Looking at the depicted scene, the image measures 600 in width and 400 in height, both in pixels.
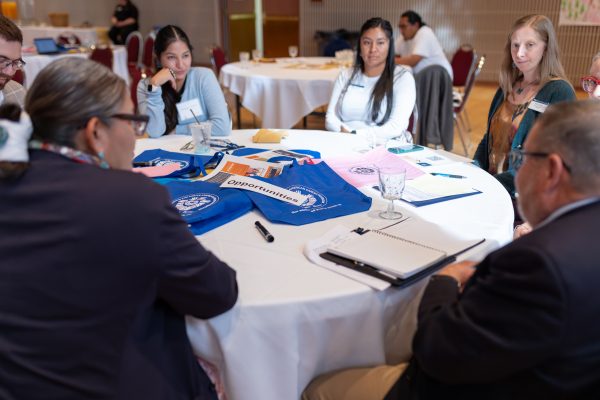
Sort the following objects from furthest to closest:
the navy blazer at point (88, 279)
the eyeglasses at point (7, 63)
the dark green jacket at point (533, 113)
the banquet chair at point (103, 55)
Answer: the banquet chair at point (103, 55), the eyeglasses at point (7, 63), the dark green jacket at point (533, 113), the navy blazer at point (88, 279)

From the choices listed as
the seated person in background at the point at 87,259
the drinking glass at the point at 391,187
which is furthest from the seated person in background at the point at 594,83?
the seated person in background at the point at 87,259

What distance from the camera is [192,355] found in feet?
4.10

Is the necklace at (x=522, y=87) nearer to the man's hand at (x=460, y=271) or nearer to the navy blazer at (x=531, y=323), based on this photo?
the man's hand at (x=460, y=271)

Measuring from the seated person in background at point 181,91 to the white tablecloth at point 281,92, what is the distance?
186 centimetres

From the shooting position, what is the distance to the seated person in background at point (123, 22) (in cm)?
1002

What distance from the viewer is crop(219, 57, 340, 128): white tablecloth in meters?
4.76

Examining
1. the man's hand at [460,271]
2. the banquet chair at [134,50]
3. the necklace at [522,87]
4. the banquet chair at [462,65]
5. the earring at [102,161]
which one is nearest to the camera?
the earring at [102,161]

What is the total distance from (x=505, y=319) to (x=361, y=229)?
655mm

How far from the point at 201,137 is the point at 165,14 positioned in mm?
9871

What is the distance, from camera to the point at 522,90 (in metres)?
2.63

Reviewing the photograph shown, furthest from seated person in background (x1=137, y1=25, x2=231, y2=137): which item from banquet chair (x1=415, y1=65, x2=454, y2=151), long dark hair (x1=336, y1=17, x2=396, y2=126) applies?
banquet chair (x1=415, y1=65, x2=454, y2=151)

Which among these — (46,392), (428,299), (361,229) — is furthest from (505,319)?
(46,392)

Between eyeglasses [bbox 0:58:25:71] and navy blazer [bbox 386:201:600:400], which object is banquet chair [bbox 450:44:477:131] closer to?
eyeglasses [bbox 0:58:25:71]

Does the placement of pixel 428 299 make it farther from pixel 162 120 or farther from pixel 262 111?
pixel 262 111
